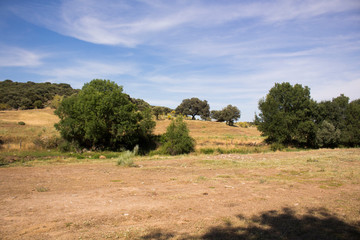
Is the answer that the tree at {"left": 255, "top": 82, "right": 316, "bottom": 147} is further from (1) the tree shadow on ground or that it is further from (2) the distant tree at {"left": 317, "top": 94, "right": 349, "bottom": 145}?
(1) the tree shadow on ground

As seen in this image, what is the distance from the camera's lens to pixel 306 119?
38219 millimetres

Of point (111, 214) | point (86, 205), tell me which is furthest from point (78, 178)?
point (111, 214)

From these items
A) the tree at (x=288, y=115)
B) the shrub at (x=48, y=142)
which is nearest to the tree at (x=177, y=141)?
the shrub at (x=48, y=142)

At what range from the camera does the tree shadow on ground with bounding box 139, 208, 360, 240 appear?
5285 mm

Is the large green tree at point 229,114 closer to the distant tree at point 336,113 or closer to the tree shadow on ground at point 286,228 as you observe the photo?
the distant tree at point 336,113

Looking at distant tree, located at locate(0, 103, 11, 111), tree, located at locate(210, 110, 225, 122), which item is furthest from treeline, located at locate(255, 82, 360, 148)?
distant tree, located at locate(0, 103, 11, 111)

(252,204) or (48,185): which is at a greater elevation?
(252,204)

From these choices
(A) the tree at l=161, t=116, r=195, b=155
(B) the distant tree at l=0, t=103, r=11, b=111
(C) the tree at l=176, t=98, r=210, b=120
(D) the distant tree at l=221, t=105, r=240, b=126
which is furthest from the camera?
(C) the tree at l=176, t=98, r=210, b=120

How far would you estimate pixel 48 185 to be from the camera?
443 inches

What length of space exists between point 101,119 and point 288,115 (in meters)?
28.5

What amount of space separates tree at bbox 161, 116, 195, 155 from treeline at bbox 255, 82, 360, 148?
49.1 feet

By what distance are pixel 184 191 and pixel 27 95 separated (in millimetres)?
89733

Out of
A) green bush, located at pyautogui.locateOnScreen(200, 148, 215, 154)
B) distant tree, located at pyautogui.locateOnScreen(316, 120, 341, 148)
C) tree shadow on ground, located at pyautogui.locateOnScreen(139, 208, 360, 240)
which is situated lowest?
green bush, located at pyautogui.locateOnScreen(200, 148, 215, 154)

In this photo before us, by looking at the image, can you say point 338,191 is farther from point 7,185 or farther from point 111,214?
point 7,185
